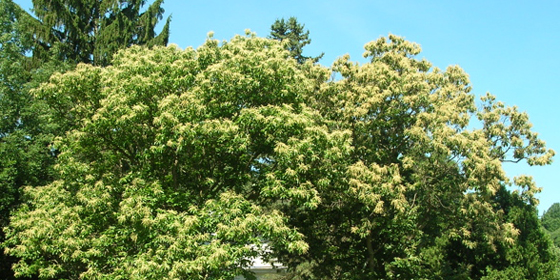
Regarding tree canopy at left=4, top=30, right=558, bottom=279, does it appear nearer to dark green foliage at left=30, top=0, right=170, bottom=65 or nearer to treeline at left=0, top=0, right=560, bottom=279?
treeline at left=0, top=0, right=560, bottom=279

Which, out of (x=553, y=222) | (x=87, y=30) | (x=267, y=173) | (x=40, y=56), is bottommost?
(x=267, y=173)

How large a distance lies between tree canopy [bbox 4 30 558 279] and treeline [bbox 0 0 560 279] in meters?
0.06

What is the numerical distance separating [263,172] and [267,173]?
39.9 inches

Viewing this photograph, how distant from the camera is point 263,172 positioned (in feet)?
48.6

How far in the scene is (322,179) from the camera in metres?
13.9

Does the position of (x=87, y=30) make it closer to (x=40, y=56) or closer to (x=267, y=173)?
(x=40, y=56)

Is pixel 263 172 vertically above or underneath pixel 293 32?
underneath

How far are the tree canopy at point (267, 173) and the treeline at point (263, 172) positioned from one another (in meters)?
0.06

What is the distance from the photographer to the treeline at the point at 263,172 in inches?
506

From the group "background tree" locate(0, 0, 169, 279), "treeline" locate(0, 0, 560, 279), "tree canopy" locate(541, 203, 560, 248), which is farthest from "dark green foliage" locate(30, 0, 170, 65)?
"tree canopy" locate(541, 203, 560, 248)

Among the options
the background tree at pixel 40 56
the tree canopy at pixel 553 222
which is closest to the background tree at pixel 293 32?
the background tree at pixel 40 56

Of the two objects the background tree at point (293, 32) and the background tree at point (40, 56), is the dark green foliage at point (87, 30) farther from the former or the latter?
the background tree at point (293, 32)

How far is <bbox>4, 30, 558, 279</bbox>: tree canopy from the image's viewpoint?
42.0 ft

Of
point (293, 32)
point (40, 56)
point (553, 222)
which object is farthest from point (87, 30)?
point (553, 222)
